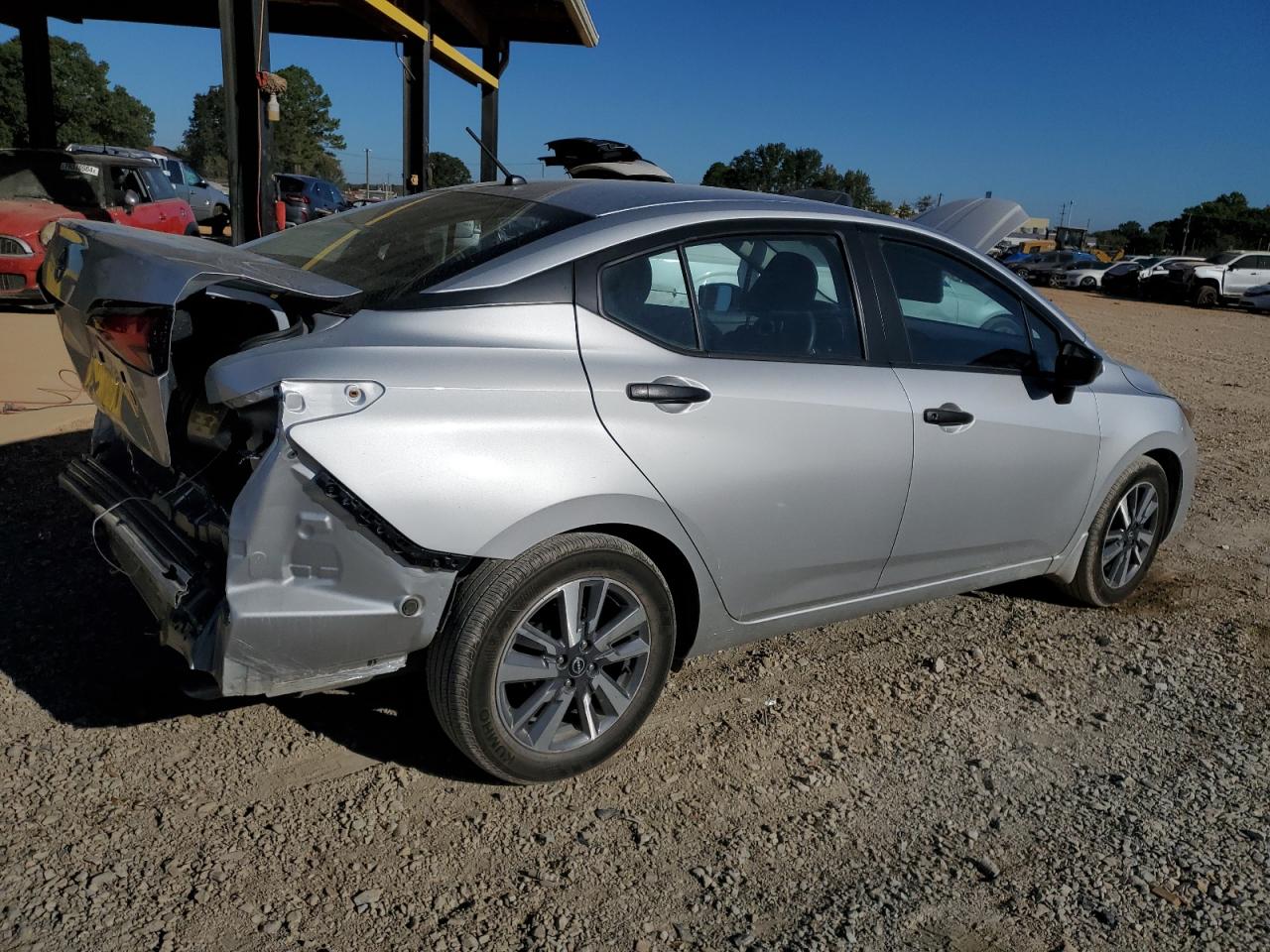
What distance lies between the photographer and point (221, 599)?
253 cm

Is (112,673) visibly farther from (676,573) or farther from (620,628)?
(676,573)

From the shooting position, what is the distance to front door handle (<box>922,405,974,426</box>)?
11.5 ft

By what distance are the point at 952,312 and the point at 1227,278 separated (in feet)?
105

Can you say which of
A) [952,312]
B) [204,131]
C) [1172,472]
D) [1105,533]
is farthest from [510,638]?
[204,131]

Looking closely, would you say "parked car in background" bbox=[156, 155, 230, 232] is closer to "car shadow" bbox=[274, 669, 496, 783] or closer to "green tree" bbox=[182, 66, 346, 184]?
"car shadow" bbox=[274, 669, 496, 783]

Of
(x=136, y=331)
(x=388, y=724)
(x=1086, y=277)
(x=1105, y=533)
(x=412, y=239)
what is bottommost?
(x=388, y=724)

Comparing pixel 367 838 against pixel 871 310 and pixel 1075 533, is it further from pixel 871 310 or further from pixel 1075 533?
pixel 1075 533

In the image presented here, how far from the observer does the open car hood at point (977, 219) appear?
16.0 feet

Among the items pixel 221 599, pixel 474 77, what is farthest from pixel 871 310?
pixel 474 77

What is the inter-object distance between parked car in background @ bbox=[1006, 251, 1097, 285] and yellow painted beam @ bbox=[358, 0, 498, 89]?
97.8ft

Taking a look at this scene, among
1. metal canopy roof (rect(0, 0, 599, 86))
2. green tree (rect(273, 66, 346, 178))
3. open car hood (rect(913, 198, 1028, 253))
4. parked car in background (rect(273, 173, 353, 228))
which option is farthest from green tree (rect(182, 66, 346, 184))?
open car hood (rect(913, 198, 1028, 253))

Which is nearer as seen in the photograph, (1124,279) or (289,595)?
(289,595)

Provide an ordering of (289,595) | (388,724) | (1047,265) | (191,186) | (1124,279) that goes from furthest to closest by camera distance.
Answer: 1. (1047,265)
2. (1124,279)
3. (191,186)
4. (388,724)
5. (289,595)

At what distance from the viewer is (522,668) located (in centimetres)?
282
